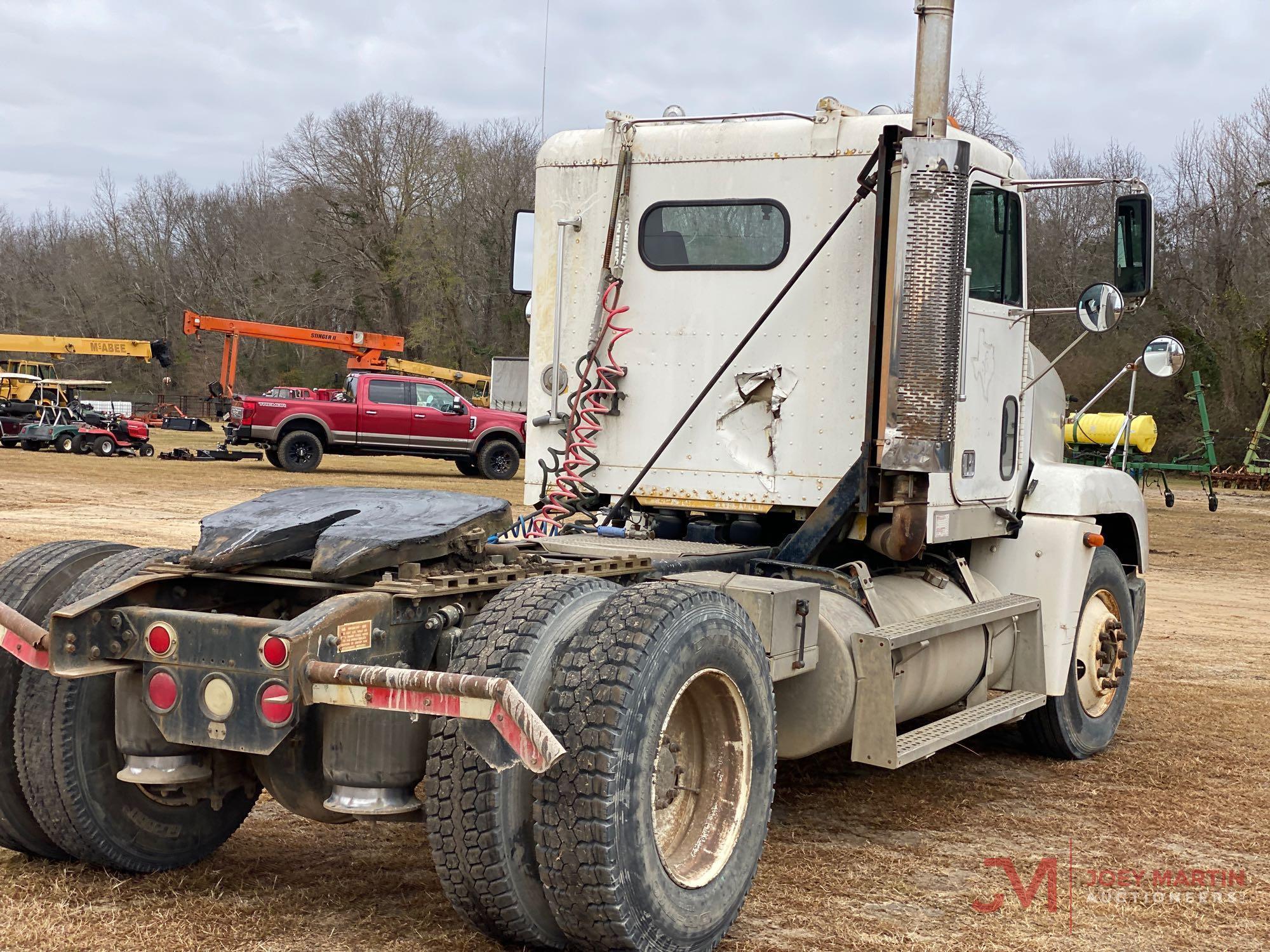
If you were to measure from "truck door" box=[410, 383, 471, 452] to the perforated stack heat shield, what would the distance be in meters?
22.8

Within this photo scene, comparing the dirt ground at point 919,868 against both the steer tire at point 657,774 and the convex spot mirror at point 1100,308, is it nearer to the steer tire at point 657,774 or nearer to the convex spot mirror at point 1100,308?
the steer tire at point 657,774

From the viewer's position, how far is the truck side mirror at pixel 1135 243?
612cm

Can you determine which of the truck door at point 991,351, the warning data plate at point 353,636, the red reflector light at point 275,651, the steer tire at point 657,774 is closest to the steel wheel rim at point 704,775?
the steer tire at point 657,774

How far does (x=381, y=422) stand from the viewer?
27562 millimetres

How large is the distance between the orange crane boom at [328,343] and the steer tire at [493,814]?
99.0 feet

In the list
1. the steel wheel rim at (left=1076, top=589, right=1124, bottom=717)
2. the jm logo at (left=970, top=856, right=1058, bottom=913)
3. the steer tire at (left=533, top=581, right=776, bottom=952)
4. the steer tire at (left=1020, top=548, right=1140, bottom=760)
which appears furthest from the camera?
the steel wheel rim at (left=1076, top=589, right=1124, bottom=717)

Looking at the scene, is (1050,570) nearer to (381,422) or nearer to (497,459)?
(497,459)

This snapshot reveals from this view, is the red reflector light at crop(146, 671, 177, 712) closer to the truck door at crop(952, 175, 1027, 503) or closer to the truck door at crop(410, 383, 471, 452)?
the truck door at crop(952, 175, 1027, 503)

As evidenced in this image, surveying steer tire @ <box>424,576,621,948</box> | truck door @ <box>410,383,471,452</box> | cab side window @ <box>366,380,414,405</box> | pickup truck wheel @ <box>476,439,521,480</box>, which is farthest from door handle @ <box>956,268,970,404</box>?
cab side window @ <box>366,380,414,405</box>

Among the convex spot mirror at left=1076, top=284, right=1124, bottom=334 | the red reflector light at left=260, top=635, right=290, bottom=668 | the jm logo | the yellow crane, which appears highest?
the yellow crane

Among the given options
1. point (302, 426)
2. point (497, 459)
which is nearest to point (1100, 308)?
point (497, 459)

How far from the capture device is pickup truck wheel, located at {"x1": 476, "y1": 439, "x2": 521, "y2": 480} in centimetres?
2792

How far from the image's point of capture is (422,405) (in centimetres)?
2781

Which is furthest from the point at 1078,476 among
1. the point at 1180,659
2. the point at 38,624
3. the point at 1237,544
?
the point at 1237,544
